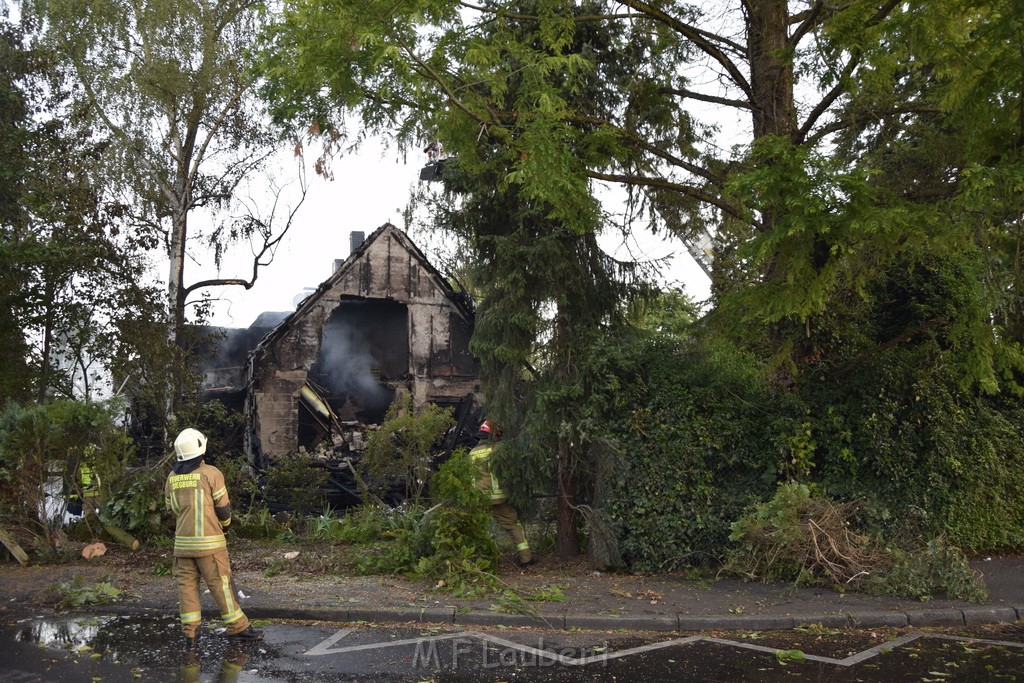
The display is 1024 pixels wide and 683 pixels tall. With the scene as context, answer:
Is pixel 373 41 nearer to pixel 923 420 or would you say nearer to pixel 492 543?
pixel 492 543

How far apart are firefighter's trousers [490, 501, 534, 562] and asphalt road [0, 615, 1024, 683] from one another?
11.8 ft

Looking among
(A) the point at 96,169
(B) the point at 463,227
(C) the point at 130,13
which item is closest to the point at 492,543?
(B) the point at 463,227

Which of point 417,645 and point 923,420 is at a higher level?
point 923,420

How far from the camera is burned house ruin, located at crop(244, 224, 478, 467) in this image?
78.0 feet

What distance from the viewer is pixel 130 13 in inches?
801

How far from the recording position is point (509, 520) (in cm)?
1134

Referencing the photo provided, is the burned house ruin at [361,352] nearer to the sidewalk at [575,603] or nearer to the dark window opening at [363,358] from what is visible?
the dark window opening at [363,358]

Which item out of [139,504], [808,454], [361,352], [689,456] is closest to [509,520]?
[689,456]

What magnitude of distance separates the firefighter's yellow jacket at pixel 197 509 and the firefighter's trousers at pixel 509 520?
4700 millimetres

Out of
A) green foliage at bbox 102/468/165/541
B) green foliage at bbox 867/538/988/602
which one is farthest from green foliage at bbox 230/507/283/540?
green foliage at bbox 867/538/988/602

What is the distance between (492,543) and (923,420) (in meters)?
5.44

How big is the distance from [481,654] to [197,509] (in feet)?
8.42

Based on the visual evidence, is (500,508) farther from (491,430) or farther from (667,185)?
(667,185)

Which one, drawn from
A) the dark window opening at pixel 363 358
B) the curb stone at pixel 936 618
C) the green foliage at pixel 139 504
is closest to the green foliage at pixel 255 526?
the green foliage at pixel 139 504
